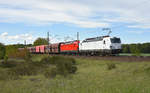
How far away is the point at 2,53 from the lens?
1577 inches

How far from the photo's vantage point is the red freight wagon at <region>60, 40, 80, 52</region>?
1880 inches

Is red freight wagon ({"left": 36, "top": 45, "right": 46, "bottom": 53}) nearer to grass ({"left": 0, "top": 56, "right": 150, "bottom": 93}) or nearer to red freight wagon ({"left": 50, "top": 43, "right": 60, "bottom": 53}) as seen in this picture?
red freight wagon ({"left": 50, "top": 43, "right": 60, "bottom": 53})

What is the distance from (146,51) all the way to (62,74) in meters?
53.1

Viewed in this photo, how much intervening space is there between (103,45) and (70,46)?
16.1 m

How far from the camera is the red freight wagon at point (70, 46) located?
47.7 m

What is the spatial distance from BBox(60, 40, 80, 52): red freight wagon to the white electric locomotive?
472 centimetres

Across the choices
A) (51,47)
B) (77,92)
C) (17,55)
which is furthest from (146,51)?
(77,92)

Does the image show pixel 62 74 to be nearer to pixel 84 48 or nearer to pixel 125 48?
pixel 84 48

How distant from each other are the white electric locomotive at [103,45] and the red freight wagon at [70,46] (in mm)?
4719

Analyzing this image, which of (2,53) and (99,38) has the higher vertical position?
(99,38)

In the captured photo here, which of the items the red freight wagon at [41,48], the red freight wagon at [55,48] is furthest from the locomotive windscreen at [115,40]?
the red freight wagon at [41,48]

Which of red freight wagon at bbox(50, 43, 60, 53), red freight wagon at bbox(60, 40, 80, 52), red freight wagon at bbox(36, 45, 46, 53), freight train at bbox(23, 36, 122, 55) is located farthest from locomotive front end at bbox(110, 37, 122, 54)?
red freight wagon at bbox(36, 45, 46, 53)

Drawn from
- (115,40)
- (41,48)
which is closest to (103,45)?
(115,40)

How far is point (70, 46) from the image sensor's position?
50.3m
